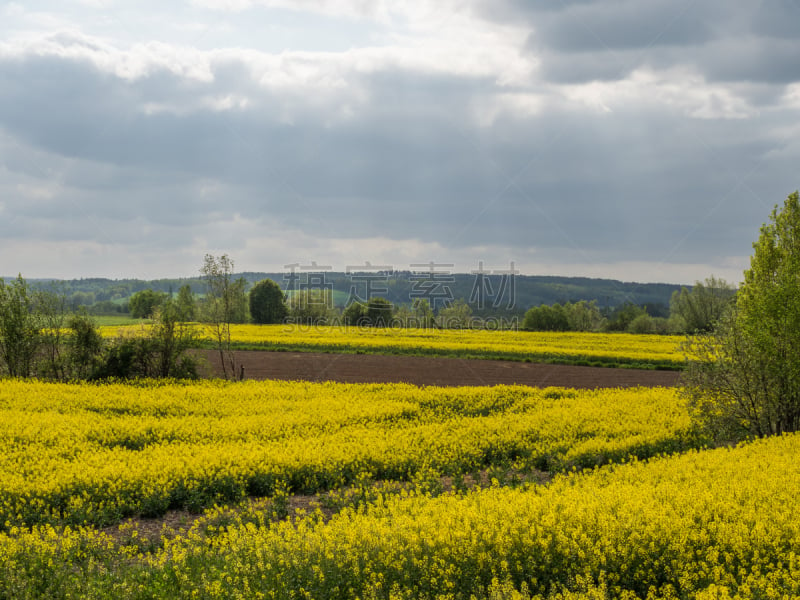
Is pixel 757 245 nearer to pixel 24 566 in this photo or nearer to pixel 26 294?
pixel 24 566

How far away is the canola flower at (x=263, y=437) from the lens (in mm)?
12695

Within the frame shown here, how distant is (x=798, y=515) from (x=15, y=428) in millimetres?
19755

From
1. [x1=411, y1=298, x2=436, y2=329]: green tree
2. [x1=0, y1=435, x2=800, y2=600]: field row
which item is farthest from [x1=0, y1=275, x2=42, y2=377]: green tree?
[x1=411, y1=298, x2=436, y2=329]: green tree

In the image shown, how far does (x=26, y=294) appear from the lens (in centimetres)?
2692

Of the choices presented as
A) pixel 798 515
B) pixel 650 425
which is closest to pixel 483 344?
pixel 650 425

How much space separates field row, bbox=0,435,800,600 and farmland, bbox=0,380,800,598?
0.04 m

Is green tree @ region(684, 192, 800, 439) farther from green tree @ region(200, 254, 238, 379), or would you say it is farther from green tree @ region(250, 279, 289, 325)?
green tree @ region(250, 279, 289, 325)

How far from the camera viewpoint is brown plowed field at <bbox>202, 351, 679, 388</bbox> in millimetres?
33688

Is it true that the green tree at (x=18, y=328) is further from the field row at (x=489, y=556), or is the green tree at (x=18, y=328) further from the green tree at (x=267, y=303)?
the green tree at (x=267, y=303)

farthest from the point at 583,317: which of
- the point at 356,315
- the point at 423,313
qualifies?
the point at 356,315

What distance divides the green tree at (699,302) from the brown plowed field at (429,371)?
6585 cm

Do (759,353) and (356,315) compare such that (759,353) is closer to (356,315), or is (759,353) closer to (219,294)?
(219,294)

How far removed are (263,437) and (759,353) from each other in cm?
1571

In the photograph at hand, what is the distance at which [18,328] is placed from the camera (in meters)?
26.5
